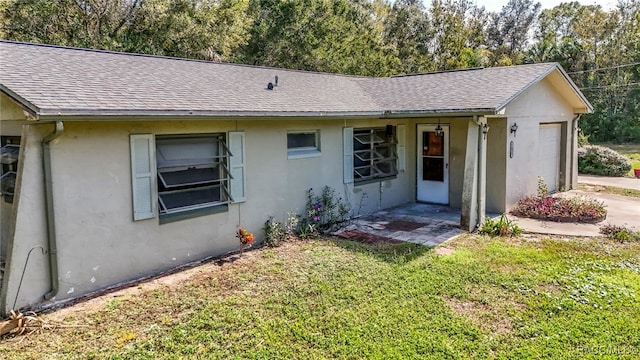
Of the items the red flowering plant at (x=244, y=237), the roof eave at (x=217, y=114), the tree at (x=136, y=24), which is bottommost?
the red flowering plant at (x=244, y=237)

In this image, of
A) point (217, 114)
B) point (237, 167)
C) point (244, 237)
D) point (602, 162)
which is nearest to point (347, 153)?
point (237, 167)

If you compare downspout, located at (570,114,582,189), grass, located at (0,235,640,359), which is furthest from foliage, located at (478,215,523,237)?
downspout, located at (570,114,582,189)

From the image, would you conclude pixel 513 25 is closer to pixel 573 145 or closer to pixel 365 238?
pixel 573 145

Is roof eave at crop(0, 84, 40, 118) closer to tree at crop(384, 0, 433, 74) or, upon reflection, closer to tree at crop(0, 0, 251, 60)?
tree at crop(0, 0, 251, 60)

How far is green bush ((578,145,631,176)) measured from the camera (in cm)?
1620

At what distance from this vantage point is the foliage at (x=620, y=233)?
7.93 metres

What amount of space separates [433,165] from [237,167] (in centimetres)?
584

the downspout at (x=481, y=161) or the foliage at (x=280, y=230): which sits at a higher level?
the downspout at (x=481, y=161)

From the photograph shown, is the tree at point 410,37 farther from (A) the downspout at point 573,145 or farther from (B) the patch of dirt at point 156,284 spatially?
(B) the patch of dirt at point 156,284

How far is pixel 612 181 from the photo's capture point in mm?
14945

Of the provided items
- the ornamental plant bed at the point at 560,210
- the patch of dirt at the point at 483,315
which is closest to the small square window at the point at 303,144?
the patch of dirt at the point at 483,315

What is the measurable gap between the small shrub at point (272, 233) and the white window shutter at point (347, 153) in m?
2.36

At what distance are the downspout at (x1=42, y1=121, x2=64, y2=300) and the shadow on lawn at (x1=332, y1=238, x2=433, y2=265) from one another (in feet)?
14.5

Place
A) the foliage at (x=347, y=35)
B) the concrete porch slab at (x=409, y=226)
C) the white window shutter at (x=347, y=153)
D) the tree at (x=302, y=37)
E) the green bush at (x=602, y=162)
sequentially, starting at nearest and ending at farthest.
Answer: the concrete porch slab at (x=409, y=226)
the white window shutter at (x=347, y=153)
the green bush at (x=602, y=162)
the foliage at (x=347, y=35)
the tree at (x=302, y=37)
